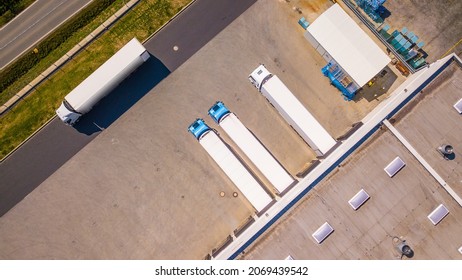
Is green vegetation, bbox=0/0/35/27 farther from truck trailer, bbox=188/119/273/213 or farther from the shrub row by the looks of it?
truck trailer, bbox=188/119/273/213

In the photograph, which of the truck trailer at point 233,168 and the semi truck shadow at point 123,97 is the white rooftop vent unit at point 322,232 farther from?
the semi truck shadow at point 123,97

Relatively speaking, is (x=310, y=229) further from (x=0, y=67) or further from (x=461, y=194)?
(x=0, y=67)

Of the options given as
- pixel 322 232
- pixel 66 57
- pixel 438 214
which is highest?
pixel 66 57

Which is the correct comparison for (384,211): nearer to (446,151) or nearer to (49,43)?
(446,151)

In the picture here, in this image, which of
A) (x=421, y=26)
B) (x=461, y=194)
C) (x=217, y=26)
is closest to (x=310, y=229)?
(x=461, y=194)

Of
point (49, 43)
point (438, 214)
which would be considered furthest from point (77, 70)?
point (438, 214)

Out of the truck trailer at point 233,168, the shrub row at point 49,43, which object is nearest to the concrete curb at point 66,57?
the shrub row at point 49,43
